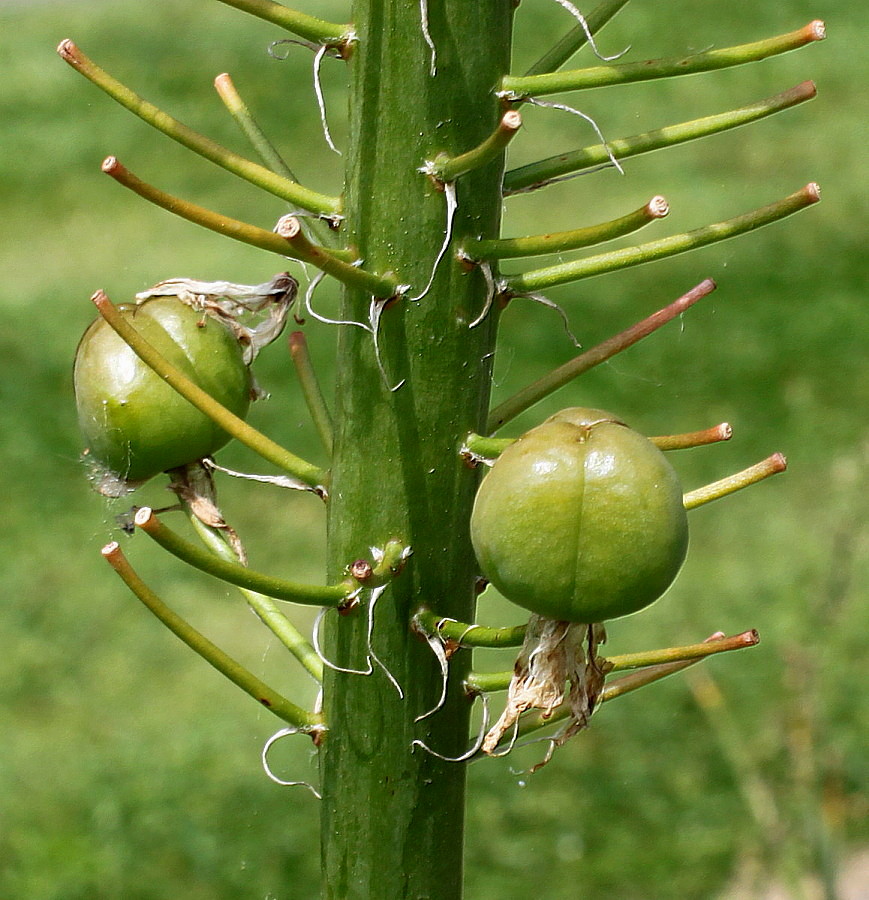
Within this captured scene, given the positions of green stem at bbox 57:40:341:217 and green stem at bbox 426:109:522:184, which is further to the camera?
green stem at bbox 57:40:341:217

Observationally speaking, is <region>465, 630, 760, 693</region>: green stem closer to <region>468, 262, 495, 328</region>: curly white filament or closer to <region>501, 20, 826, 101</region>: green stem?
<region>468, 262, 495, 328</region>: curly white filament

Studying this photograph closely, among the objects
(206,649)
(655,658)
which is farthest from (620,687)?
(206,649)

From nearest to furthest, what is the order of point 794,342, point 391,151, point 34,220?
point 391,151 → point 794,342 → point 34,220

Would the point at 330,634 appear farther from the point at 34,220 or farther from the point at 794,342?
the point at 34,220

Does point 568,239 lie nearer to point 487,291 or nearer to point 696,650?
point 487,291

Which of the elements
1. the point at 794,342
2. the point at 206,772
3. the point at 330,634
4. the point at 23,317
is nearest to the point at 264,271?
the point at 23,317

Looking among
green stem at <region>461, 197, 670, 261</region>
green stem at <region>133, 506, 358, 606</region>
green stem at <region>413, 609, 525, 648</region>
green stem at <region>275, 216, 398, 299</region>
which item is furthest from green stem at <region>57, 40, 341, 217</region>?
green stem at <region>413, 609, 525, 648</region>

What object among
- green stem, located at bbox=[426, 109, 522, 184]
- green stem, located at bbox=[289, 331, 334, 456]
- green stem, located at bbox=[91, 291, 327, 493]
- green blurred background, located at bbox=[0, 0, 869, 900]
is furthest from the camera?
green blurred background, located at bbox=[0, 0, 869, 900]
